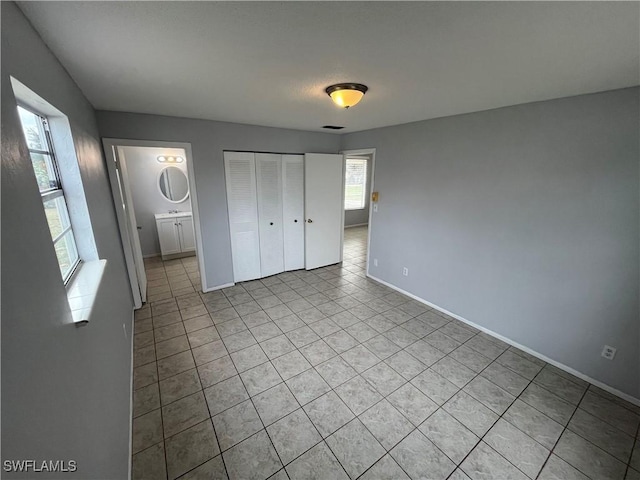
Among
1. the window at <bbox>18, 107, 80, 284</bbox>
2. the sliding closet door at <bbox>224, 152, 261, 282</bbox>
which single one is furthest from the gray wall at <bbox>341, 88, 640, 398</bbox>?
the window at <bbox>18, 107, 80, 284</bbox>

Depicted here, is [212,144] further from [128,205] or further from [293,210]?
[293,210]

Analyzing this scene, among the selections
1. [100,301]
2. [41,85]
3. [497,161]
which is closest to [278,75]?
[41,85]

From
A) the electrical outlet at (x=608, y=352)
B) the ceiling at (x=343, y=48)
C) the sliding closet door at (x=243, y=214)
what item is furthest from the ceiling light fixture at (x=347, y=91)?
the electrical outlet at (x=608, y=352)

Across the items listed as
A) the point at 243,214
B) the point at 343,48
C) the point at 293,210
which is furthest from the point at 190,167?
the point at 343,48

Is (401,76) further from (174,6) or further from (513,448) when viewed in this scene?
(513,448)

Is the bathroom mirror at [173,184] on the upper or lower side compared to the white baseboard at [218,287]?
upper

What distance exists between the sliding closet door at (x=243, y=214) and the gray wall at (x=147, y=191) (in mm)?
1505

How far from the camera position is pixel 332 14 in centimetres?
101

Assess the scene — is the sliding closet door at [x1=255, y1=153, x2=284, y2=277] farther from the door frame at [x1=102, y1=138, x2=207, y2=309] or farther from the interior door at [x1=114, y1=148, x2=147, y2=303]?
the interior door at [x1=114, y1=148, x2=147, y2=303]

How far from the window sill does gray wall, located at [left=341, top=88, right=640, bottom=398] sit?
10.4 feet

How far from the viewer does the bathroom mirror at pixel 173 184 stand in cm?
480

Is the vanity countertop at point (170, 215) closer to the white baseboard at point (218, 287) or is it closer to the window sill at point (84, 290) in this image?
the white baseboard at point (218, 287)

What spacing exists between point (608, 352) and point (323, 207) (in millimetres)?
3510

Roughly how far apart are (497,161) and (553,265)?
3.49 feet
